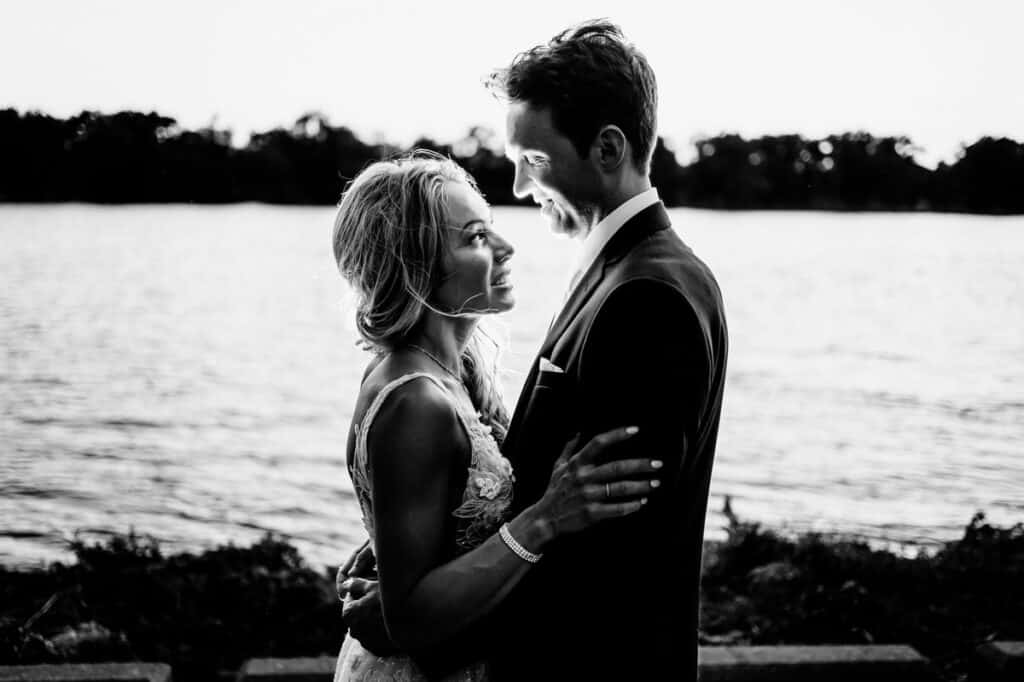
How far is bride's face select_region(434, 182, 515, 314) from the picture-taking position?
7.23 ft

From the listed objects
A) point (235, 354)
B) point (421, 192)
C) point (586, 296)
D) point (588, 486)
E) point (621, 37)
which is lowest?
point (235, 354)

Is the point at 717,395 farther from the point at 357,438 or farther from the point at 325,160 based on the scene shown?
the point at 325,160

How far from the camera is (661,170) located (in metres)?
8.76

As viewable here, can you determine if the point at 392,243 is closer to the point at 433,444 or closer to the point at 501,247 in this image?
the point at 501,247

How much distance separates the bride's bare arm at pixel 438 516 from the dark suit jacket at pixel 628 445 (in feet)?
0.21

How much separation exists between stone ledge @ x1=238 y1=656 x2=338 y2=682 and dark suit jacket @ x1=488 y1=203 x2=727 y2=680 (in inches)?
64.2

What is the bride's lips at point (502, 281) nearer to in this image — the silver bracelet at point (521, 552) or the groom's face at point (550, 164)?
the groom's face at point (550, 164)

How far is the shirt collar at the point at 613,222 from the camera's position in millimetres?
2244

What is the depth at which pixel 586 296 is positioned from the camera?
2.21 m

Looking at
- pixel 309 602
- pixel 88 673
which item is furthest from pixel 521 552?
pixel 309 602

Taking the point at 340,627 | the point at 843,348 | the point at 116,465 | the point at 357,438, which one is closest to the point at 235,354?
the point at 116,465

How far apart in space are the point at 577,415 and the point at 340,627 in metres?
2.64

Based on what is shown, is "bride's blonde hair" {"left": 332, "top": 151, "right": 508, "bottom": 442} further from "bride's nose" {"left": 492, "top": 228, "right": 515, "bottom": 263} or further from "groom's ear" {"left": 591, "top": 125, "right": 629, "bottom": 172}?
"groom's ear" {"left": 591, "top": 125, "right": 629, "bottom": 172}

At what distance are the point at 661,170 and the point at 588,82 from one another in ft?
22.2
